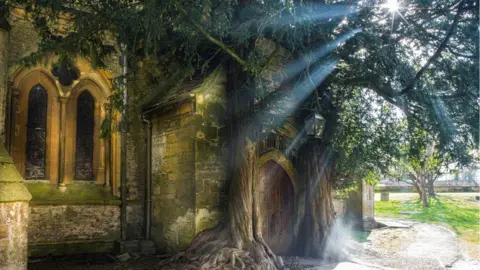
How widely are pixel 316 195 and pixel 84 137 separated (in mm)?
5770

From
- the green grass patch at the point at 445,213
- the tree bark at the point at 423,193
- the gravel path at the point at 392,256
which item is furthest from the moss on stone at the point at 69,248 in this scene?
the tree bark at the point at 423,193

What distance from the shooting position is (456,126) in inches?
342

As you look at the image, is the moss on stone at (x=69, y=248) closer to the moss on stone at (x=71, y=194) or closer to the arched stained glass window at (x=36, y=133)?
the moss on stone at (x=71, y=194)

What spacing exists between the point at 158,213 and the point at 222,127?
2.59 m

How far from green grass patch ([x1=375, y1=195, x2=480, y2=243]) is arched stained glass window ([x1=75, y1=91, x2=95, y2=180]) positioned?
43.2ft

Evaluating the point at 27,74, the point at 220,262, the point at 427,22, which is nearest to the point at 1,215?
the point at 220,262

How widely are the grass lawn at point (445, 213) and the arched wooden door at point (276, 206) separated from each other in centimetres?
689

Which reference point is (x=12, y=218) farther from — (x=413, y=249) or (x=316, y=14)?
(x=413, y=249)

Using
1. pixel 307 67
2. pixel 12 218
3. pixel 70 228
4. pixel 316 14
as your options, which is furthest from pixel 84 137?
pixel 316 14

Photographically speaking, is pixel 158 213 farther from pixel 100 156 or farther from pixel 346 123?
pixel 346 123

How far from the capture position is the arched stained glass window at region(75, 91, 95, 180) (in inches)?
388

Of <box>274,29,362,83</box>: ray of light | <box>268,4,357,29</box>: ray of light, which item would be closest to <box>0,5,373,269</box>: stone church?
<box>274,29,362,83</box>: ray of light

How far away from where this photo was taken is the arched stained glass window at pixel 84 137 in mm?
9867

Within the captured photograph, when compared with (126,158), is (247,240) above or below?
below
